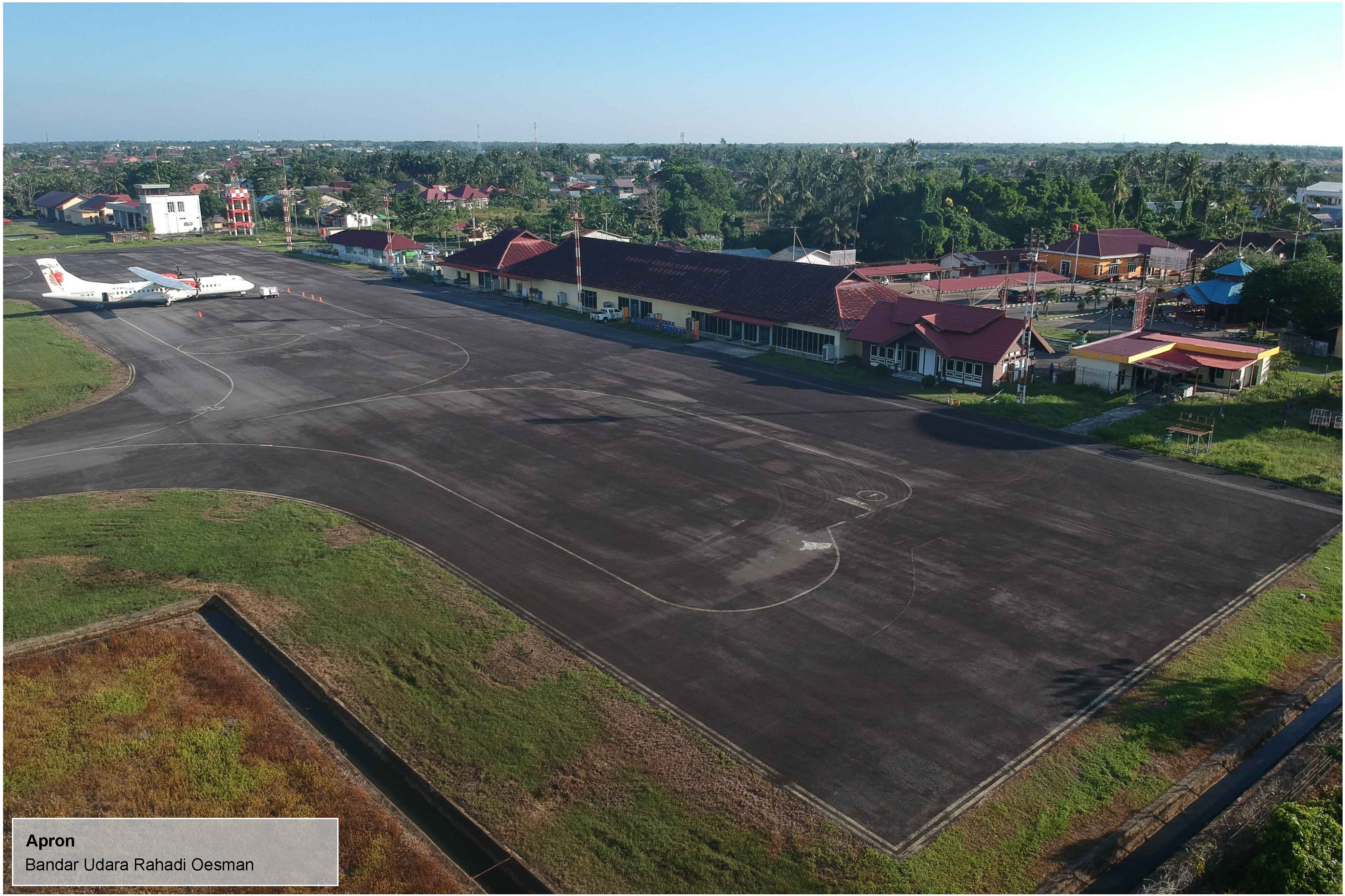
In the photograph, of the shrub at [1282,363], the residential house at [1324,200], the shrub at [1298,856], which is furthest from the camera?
the residential house at [1324,200]

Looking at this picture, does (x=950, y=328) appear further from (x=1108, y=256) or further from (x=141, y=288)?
(x=141, y=288)

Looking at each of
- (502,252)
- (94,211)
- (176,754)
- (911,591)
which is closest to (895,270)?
(502,252)

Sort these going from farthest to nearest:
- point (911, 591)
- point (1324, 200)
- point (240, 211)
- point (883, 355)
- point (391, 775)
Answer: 1. point (1324, 200)
2. point (240, 211)
3. point (883, 355)
4. point (911, 591)
5. point (391, 775)

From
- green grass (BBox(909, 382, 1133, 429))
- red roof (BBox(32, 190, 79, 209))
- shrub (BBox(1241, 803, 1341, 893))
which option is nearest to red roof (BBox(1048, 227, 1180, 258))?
green grass (BBox(909, 382, 1133, 429))

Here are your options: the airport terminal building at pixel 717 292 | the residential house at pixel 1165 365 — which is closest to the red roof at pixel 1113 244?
the airport terminal building at pixel 717 292
